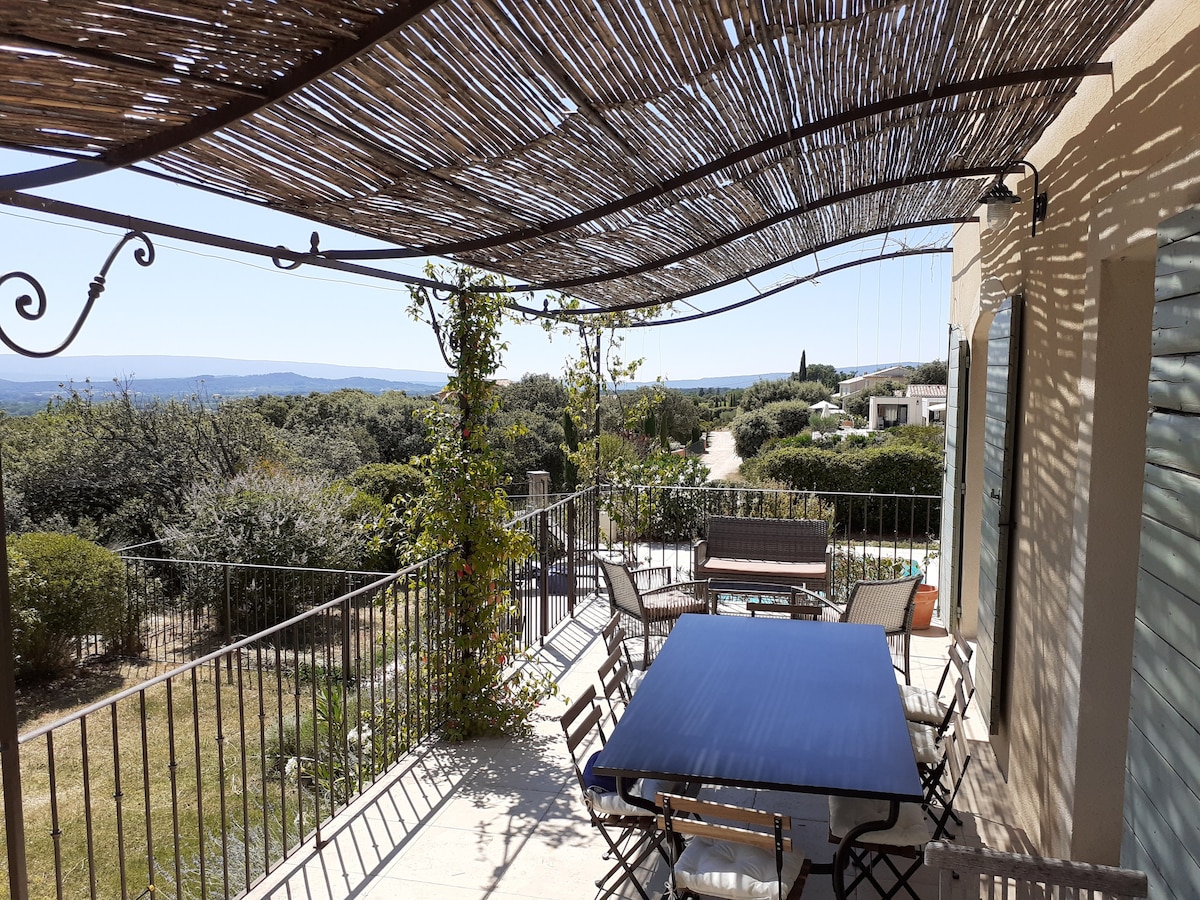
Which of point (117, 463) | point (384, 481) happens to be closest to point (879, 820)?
point (384, 481)

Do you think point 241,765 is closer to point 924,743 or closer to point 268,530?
point 924,743

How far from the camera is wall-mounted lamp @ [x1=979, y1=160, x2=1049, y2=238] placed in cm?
381

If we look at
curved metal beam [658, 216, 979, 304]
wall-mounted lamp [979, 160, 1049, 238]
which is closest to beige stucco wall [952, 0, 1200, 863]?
wall-mounted lamp [979, 160, 1049, 238]

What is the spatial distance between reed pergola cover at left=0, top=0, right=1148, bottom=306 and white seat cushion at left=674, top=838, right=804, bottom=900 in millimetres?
2419

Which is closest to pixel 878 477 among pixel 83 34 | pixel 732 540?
pixel 732 540

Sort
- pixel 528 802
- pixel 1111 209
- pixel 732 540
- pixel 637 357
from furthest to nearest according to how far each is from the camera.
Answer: pixel 637 357, pixel 732 540, pixel 528 802, pixel 1111 209

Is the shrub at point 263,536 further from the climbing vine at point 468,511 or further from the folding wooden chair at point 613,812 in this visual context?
the folding wooden chair at point 613,812

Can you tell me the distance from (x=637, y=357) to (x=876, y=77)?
594 centimetres

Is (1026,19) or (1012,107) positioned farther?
(1012,107)

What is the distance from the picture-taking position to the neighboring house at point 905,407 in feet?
133

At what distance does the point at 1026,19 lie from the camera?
97.7 inches

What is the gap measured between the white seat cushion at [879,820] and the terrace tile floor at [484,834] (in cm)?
38

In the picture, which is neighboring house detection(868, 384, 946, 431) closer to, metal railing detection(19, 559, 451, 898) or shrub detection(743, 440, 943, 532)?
shrub detection(743, 440, 943, 532)

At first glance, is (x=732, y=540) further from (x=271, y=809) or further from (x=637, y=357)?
(x=271, y=809)
